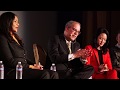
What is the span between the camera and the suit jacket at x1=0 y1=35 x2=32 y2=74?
2877mm

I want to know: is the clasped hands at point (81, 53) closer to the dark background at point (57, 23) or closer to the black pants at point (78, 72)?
the black pants at point (78, 72)

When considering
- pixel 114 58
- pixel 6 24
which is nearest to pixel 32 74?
pixel 6 24

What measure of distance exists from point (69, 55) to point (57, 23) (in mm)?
1943

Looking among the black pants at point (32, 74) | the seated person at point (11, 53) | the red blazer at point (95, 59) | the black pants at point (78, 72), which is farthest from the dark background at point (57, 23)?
the black pants at point (32, 74)

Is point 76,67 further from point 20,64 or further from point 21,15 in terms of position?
point 21,15

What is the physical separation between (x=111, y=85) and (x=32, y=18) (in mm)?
3289

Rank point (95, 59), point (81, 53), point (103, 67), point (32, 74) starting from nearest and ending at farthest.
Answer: point (32, 74) < point (81, 53) < point (103, 67) < point (95, 59)

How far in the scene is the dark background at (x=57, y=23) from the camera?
4.88 metres

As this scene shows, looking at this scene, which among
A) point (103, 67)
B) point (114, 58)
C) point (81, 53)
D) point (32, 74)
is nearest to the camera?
point (32, 74)

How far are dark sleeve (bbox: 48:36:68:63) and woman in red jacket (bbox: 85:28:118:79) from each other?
45 centimetres

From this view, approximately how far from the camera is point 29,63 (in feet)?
10.7

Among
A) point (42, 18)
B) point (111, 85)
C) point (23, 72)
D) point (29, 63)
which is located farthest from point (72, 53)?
point (42, 18)

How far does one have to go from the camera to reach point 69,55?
11.0 ft

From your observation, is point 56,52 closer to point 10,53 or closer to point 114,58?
point 10,53
